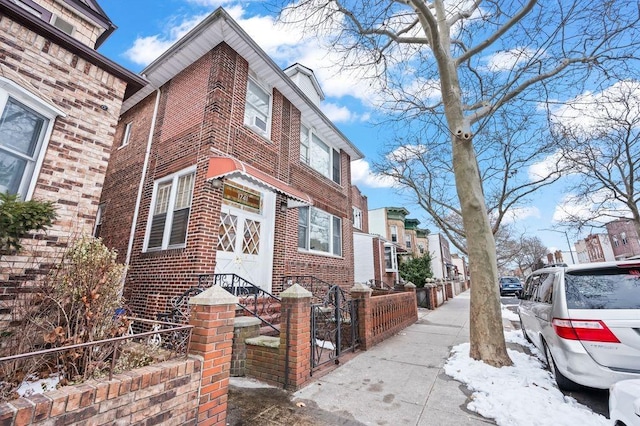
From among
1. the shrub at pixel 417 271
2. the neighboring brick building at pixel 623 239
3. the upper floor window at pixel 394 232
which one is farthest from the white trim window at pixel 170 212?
the neighboring brick building at pixel 623 239

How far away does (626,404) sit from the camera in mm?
1886

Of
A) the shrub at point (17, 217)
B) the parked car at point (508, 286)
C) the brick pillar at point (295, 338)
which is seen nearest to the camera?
the shrub at point (17, 217)

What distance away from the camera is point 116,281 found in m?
3.40

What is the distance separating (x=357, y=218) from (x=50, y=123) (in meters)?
19.3

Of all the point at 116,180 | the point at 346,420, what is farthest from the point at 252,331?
the point at 116,180

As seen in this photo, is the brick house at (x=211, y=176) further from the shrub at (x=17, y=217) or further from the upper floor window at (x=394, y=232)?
the upper floor window at (x=394, y=232)

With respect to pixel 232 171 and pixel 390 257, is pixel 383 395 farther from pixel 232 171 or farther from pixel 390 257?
pixel 390 257

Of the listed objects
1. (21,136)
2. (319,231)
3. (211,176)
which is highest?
(211,176)

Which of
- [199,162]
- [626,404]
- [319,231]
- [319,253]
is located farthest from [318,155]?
[626,404]

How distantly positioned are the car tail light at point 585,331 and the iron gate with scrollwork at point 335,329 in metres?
3.37

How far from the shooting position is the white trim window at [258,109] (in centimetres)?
843

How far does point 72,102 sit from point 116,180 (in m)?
5.13

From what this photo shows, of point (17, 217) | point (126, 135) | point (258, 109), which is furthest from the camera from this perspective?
point (126, 135)

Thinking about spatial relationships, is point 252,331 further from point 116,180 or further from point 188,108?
point 116,180
